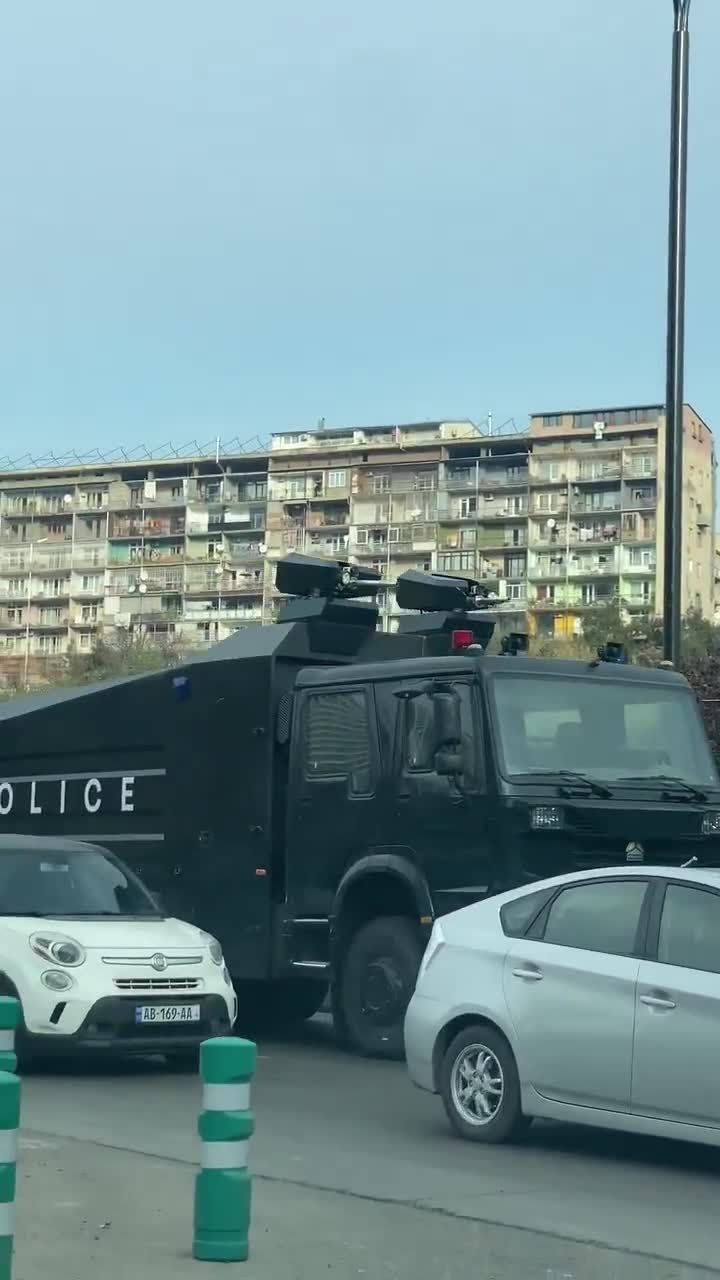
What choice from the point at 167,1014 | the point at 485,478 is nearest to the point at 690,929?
the point at 167,1014

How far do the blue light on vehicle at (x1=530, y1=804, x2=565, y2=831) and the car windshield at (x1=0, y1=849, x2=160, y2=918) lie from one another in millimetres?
2846

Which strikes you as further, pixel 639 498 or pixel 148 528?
pixel 148 528

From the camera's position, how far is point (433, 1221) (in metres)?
7.64

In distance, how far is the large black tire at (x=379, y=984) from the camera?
1311 cm

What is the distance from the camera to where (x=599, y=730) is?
1318 cm

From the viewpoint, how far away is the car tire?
960cm

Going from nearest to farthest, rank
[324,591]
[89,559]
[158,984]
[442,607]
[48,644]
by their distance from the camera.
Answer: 1. [158,984]
2. [324,591]
3. [442,607]
4. [89,559]
5. [48,644]

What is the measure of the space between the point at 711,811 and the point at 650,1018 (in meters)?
4.14

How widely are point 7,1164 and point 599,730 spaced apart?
7.55 m

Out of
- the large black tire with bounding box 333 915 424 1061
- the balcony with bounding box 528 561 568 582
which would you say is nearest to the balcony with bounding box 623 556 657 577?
the balcony with bounding box 528 561 568 582

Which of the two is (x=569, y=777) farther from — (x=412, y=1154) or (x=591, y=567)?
(x=591, y=567)

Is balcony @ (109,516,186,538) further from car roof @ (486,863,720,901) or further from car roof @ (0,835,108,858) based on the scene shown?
car roof @ (486,863,720,901)

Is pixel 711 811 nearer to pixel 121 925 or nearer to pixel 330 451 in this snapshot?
pixel 121 925

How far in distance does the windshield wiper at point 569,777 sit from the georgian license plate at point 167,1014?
8.24ft
